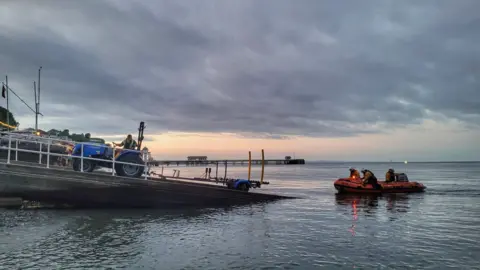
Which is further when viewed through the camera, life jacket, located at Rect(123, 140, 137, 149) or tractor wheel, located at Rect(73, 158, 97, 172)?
life jacket, located at Rect(123, 140, 137, 149)

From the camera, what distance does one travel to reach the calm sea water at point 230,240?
360 inches

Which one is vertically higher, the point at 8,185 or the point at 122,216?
the point at 8,185

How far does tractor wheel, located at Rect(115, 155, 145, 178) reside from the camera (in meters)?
16.8

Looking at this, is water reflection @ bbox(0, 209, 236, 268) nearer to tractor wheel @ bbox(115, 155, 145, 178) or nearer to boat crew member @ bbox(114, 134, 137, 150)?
tractor wheel @ bbox(115, 155, 145, 178)

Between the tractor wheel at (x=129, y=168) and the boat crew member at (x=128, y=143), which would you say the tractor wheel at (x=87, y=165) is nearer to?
the tractor wheel at (x=129, y=168)

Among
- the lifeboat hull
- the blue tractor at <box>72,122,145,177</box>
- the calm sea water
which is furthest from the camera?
the lifeboat hull

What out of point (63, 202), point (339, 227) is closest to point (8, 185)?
point (63, 202)

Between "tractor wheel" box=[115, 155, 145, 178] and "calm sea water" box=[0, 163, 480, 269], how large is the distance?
1.97m

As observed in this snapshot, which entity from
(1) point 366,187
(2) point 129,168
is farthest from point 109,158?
(1) point 366,187

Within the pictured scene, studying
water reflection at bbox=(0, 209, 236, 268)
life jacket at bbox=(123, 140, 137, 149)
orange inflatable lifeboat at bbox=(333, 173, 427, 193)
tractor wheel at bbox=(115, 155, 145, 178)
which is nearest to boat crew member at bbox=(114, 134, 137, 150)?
life jacket at bbox=(123, 140, 137, 149)

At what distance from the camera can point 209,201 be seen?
60.5 ft

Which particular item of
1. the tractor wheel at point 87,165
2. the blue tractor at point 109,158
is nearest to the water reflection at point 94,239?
the blue tractor at point 109,158

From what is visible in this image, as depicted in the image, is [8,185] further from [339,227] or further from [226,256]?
[339,227]

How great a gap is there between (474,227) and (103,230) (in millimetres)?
14796
